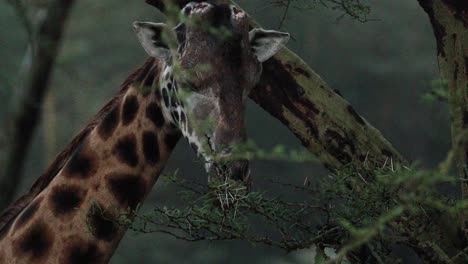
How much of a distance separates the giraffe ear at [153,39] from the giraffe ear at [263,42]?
372 millimetres

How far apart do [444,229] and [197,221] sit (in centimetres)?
137

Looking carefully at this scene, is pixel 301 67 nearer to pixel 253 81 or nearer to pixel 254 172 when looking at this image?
pixel 253 81

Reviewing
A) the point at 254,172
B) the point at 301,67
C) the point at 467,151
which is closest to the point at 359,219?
the point at 467,151

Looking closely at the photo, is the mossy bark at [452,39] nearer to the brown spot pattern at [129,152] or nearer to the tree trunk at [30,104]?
the brown spot pattern at [129,152]

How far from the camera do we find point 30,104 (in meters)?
4.85

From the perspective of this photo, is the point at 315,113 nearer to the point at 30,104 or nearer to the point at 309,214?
the point at 309,214

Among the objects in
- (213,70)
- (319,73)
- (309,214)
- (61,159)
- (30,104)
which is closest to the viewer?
(309,214)

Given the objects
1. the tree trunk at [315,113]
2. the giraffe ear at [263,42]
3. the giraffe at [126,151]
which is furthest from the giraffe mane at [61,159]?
the tree trunk at [315,113]

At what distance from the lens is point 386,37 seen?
749 inches

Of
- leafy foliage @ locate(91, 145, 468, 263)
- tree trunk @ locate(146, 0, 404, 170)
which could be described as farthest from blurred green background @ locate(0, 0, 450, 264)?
leafy foliage @ locate(91, 145, 468, 263)

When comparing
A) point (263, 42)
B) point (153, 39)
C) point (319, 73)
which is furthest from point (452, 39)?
point (319, 73)

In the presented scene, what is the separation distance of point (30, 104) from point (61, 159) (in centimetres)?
34

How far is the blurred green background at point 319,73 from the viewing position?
1841 centimetres

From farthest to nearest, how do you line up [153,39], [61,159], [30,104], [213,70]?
[30,104] → [61,159] → [153,39] → [213,70]
